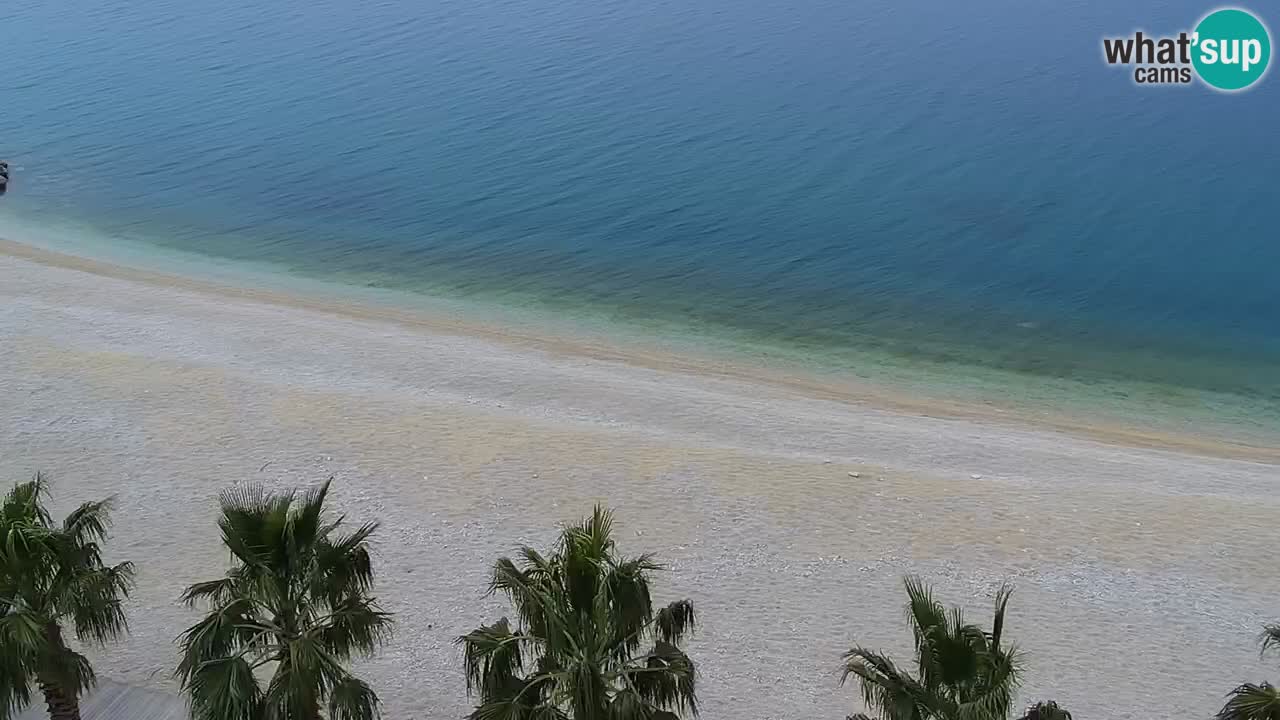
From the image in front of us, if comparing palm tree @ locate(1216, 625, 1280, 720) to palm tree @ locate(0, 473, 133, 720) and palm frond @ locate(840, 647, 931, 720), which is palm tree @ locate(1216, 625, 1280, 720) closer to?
palm frond @ locate(840, 647, 931, 720)

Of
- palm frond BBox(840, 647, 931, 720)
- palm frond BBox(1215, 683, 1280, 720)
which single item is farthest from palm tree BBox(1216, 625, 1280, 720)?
palm frond BBox(840, 647, 931, 720)

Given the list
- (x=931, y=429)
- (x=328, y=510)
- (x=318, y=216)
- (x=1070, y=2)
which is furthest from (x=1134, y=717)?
(x=1070, y=2)

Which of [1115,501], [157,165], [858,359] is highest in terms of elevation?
[157,165]

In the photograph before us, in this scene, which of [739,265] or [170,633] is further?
[739,265]

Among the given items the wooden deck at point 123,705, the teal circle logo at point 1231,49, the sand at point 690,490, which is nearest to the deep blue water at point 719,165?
the teal circle logo at point 1231,49

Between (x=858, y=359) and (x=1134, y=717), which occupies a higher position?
(x=858, y=359)

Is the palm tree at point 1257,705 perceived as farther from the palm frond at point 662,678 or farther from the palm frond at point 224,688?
the palm frond at point 224,688

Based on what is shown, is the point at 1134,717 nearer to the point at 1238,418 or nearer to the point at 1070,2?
the point at 1238,418

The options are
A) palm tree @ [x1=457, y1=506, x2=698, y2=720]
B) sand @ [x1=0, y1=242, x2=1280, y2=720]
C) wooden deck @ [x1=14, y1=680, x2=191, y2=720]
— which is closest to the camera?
palm tree @ [x1=457, y1=506, x2=698, y2=720]
